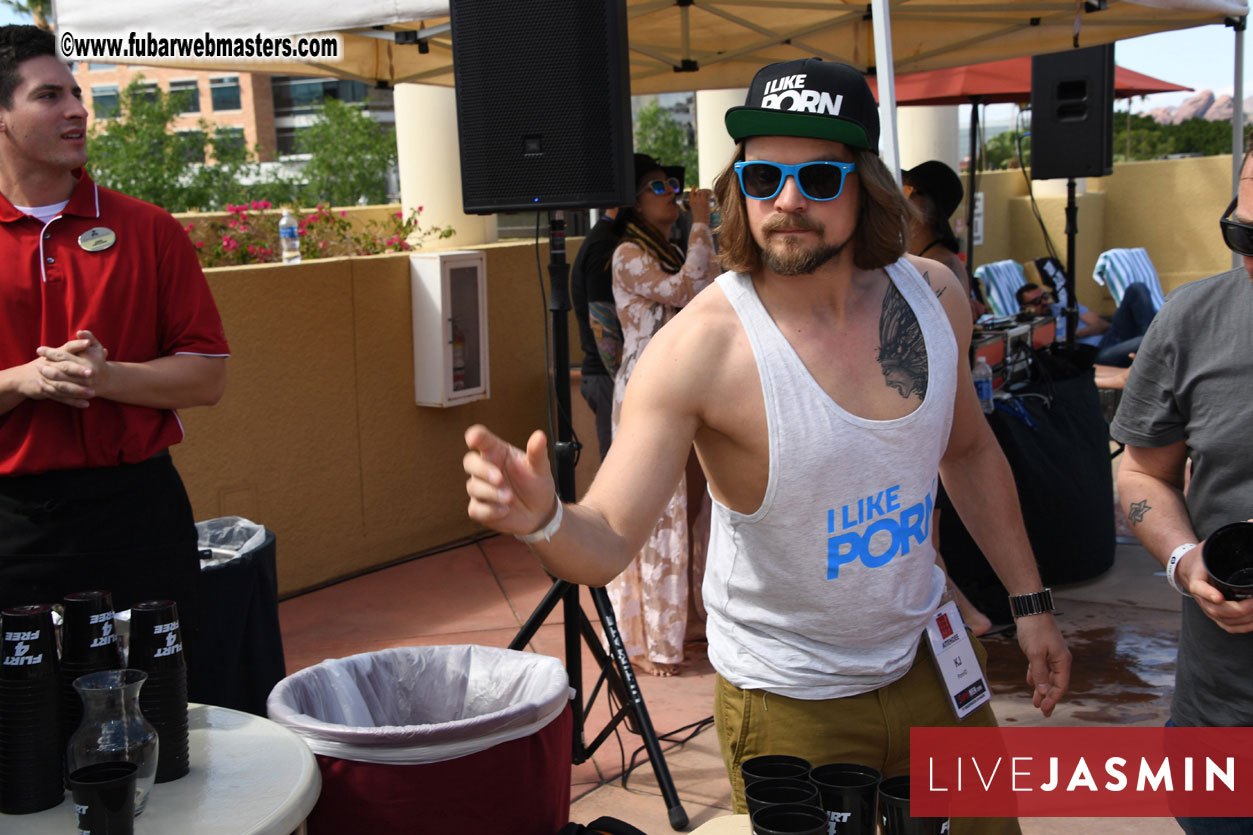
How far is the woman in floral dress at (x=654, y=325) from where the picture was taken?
187 inches

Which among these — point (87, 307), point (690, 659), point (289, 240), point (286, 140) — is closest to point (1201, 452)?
point (87, 307)

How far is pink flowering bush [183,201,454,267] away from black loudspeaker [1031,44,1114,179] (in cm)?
Answer: 452

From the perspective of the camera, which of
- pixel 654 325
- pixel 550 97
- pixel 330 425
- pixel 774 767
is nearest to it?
pixel 774 767

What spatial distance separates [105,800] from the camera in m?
1.70

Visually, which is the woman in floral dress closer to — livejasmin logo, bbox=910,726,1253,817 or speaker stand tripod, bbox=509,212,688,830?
speaker stand tripod, bbox=509,212,688,830

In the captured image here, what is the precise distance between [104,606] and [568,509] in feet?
2.88

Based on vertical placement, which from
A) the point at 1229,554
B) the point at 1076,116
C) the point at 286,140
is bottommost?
the point at 1229,554

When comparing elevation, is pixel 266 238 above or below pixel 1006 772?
above

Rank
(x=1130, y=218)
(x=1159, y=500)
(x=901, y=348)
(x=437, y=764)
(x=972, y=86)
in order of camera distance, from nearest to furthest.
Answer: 1. (x=901, y=348)
2. (x=1159, y=500)
3. (x=437, y=764)
4. (x=972, y=86)
5. (x=1130, y=218)

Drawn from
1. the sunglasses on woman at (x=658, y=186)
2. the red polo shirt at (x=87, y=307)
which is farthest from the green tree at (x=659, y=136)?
the red polo shirt at (x=87, y=307)

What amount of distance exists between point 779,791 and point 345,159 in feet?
187

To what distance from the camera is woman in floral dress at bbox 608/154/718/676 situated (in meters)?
4.75

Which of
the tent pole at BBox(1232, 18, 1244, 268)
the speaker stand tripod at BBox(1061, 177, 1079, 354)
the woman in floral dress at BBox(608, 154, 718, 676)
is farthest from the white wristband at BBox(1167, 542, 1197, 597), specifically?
the speaker stand tripod at BBox(1061, 177, 1079, 354)

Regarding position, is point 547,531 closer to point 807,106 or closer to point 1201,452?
point 807,106
